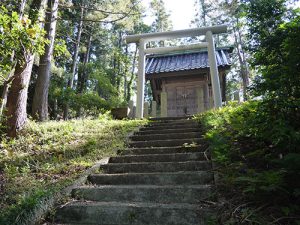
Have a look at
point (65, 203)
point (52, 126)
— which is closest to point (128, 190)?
point (65, 203)

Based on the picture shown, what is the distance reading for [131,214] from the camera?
331 centimetres

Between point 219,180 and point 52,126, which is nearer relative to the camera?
point 219,180

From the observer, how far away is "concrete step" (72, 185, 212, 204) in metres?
3.64

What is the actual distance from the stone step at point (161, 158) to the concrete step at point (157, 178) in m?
0.90

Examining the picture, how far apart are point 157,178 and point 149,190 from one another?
0.54m

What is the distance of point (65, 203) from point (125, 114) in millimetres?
7983

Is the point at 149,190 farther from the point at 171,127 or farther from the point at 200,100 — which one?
the point at 200,100

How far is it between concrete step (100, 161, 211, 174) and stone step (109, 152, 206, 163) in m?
0.44

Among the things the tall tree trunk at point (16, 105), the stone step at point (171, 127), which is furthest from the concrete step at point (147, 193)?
the tall tree trunk at point (16, 105)

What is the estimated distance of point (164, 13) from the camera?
3086cm

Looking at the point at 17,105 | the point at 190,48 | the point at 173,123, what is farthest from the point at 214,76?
the point at 17,105

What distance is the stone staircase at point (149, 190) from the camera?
3.25 metres

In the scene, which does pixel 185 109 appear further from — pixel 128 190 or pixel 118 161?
pixel 128 190

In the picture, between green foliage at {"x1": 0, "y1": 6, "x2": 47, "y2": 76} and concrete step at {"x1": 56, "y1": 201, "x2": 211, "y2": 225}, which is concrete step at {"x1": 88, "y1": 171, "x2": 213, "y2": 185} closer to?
concrete step at {"x1": 56, "y1": 201, "x2": 211, "y2": 225}
